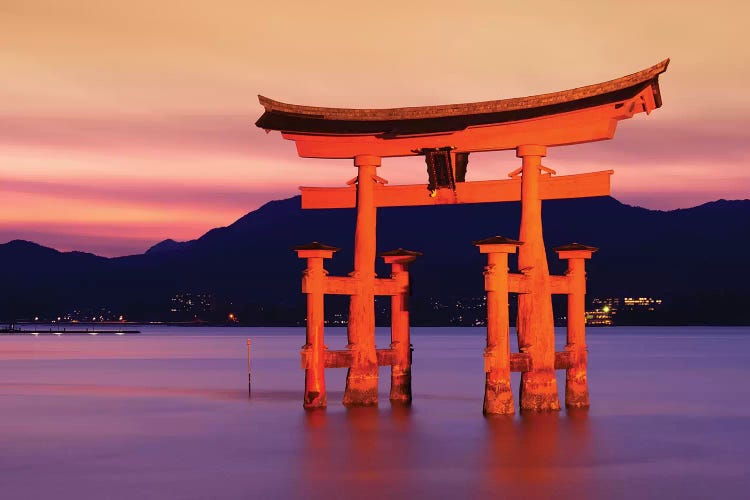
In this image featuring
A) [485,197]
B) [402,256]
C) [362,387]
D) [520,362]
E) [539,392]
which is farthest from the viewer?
[402,256]

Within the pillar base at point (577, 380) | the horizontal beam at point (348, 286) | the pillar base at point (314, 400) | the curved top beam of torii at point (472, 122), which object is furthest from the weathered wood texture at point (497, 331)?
the pillar base at point (314, 400)

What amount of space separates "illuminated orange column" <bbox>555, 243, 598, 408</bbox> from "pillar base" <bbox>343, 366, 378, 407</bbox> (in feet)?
14.8

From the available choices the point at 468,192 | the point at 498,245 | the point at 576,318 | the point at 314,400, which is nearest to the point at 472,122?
the point at 468,192

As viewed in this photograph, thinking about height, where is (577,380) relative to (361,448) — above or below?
above

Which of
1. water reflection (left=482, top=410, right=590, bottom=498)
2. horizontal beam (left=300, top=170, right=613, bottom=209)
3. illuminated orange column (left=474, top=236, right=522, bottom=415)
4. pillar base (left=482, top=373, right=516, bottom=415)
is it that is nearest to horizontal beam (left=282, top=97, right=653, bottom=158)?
horizontal beam (left=300, top=170, right=613, bottom=209)

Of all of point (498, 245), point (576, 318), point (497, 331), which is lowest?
point (497, 331)

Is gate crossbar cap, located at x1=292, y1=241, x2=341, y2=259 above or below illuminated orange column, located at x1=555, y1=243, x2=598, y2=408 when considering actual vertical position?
above

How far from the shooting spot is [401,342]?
29828 millimetres

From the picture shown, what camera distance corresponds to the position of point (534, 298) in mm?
26094

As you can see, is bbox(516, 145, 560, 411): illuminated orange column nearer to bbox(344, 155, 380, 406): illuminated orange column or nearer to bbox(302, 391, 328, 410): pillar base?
bbox(344, 155, 380, 406): illuminated orange column

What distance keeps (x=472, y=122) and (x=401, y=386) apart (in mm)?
7886

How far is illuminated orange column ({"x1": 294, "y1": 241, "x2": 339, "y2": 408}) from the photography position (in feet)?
87.0

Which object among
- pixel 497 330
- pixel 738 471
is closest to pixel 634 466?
pixel 738 471

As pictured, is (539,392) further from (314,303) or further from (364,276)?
(314,303)
